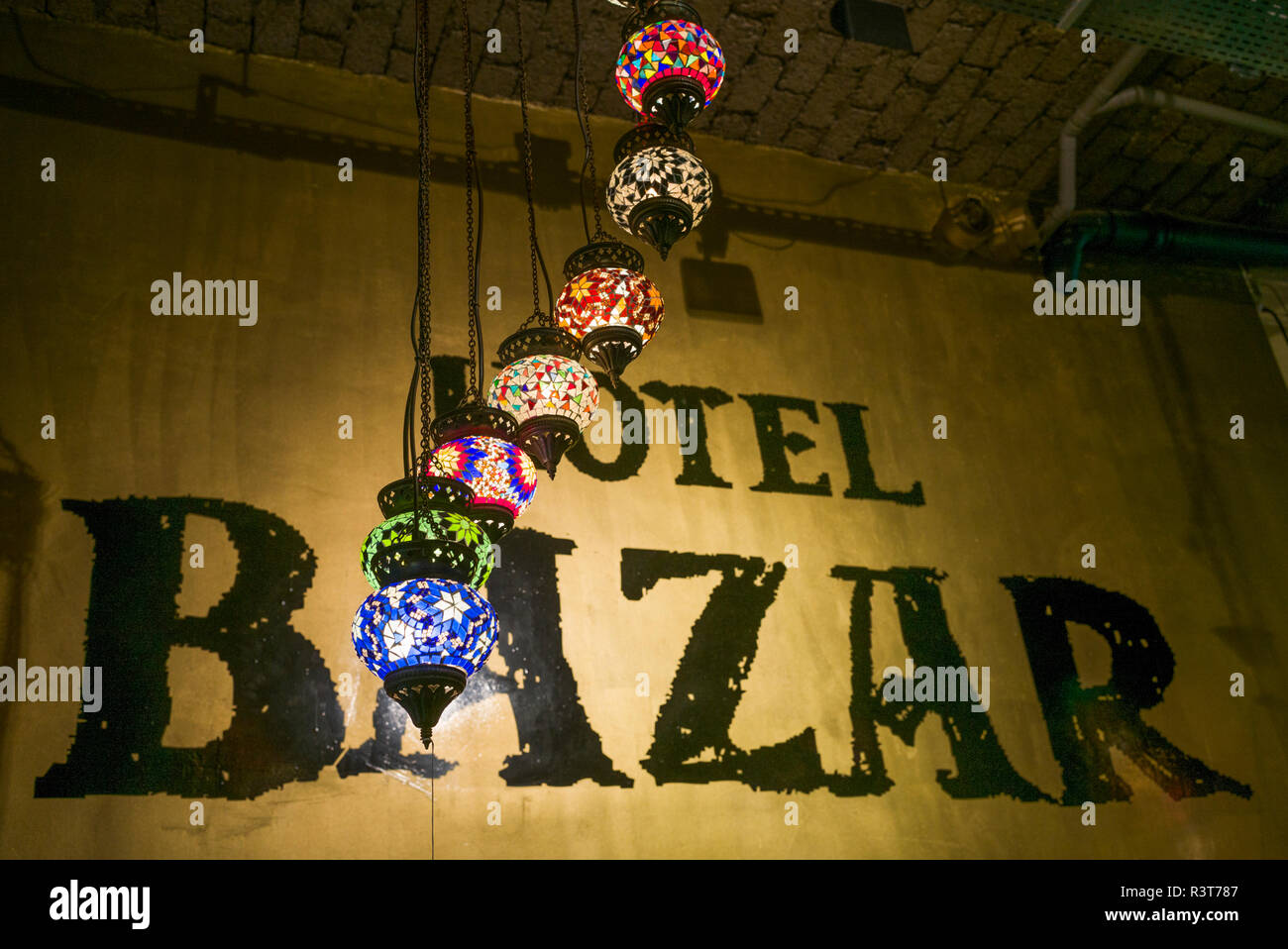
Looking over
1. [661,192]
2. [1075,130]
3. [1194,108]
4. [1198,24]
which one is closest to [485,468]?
[661,192]

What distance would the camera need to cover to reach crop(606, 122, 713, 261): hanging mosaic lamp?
9.72ft

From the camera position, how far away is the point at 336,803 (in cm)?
320

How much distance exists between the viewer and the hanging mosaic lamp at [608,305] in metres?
2.93

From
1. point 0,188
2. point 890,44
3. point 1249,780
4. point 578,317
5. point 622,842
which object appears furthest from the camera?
point 1249,780

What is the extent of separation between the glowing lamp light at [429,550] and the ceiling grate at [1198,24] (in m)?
2.79

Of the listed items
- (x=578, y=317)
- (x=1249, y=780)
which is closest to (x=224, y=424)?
(x=578, y=317)

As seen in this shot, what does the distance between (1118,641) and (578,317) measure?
121 inches

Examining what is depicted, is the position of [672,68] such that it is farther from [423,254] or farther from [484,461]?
[484,461]

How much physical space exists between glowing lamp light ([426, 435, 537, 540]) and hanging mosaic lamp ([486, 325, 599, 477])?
4.4 inches

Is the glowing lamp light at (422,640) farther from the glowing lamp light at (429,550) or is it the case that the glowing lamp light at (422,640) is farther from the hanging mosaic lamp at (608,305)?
the hanging mosaic lamp at (608,305)

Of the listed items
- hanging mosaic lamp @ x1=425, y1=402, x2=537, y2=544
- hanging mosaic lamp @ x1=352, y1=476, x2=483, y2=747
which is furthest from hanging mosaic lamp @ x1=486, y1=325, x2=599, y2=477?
hanging mosaic lamp @ x1=352, y1=476, x2=483, y2=747

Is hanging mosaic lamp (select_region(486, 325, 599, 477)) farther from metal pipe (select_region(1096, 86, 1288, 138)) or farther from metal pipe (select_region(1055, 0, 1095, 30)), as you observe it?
metal pipe (select_region(1096, 86, 1288, 138))

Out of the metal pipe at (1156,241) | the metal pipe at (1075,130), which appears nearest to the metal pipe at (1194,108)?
the metal pipe at (1075,130)
